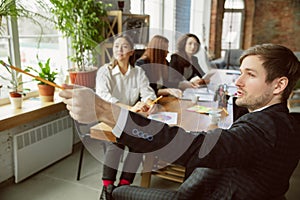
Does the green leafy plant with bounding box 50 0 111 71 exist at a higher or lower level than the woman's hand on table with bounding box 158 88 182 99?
higher

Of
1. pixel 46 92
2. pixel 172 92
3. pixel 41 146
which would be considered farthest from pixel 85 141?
pixel 172 92

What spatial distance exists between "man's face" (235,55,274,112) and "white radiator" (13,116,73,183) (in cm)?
198

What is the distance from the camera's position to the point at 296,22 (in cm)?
816

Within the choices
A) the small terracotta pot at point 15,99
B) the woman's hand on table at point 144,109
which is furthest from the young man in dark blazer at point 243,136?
the small terracotta pot at point 15,99

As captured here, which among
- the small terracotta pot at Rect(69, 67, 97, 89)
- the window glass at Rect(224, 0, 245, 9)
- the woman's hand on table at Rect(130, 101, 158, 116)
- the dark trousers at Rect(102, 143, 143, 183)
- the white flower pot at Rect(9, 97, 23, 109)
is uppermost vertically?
the window glass at Rect(224, 0, 245, 9)

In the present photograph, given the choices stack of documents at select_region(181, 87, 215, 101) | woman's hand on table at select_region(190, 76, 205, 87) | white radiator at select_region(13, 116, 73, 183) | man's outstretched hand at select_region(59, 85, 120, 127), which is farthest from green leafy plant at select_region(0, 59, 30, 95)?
man's outstretched hand at select_region(59, 85, 120, 127)

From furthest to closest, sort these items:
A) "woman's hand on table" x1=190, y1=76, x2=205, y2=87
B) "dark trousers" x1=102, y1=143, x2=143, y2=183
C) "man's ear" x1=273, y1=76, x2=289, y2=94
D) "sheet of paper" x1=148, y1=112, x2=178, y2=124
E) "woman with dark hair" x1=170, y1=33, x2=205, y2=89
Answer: "woman with dark hair" x1=170, y1=33, x2=205, y2=89, "woman's hand on table" x1=190, y1=76, x2=205, y2=87, "dark trousers" x1=102, y1=143, x2=143, y2=183, "sheet of paper" x1=148, y1=112, x2=178, y2=124, "man's ear" x1=273, y1=76, x2=289, y2=94

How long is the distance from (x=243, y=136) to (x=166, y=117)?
1099 millimetres

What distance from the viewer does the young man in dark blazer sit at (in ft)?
2.78

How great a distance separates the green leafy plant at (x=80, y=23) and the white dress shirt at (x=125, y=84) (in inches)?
20.3

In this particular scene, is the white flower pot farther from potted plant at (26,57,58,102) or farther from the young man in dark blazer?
the young man in dark blazer

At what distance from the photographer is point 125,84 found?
254 centimetres

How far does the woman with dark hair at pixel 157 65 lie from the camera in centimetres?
277

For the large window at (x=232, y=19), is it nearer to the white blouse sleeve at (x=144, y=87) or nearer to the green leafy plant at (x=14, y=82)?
the white blouse sleeve at (x=144, y=87)
